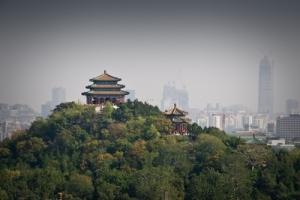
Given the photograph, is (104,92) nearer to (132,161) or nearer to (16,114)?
(132,161)

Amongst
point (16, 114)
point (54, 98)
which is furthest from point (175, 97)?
point (16, 114)

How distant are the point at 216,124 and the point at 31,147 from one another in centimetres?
3267

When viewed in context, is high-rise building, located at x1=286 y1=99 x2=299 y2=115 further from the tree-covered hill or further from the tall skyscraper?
the tree-covered hill

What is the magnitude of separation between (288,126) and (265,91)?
52.3 feet

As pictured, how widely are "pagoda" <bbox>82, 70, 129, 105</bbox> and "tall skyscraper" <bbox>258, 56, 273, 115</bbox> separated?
35.6 meters

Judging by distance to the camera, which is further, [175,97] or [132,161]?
[175,97]

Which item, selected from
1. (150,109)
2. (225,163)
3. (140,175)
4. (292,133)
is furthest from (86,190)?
(292,133)

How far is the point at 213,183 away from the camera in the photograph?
22984 mm

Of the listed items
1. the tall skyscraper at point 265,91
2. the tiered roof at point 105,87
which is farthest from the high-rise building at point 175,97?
the tiered roof at point 105,87

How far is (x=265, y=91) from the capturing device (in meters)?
65.6

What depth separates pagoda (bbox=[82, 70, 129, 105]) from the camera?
94.3ft

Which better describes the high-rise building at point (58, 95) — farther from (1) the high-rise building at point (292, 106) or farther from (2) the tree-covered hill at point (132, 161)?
(2) the tree-covered hill at point (132, 161)

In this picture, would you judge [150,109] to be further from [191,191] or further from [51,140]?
[191,191]

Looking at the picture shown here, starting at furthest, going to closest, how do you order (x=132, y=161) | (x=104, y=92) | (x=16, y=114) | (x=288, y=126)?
1. (x=16, y=114)
2. (x=288, y=126)
3. (x=104, y=92)
4. (x=132, y=161)
